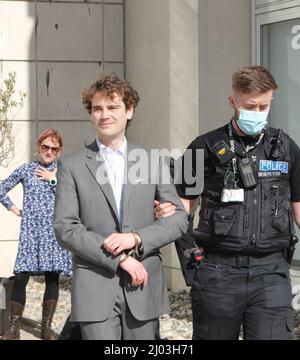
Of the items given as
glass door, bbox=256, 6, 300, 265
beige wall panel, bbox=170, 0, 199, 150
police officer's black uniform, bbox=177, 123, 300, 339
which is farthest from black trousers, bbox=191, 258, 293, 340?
beige wall panel, bbox=170, 0, 199, 150

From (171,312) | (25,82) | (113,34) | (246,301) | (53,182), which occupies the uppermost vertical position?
(113,34)

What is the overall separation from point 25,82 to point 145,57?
5.74 ft

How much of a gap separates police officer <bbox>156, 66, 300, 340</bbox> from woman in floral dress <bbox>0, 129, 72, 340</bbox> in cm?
325

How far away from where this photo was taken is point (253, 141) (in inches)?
175

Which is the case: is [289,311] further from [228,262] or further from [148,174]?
[148,174]

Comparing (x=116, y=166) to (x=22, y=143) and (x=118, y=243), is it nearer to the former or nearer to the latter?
(x=118, y=243)

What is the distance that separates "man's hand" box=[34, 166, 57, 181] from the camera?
7.57m

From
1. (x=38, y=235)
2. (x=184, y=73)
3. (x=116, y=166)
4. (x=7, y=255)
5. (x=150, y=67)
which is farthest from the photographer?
(x=7, y=255)

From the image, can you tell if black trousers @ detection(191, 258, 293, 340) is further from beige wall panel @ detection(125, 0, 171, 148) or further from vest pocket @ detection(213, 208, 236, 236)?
beige wall panel @ detection(125, 0, 171, 148)

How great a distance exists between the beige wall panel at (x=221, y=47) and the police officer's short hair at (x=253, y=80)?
14.9ft

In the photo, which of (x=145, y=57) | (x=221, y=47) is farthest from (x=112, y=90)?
(x=145, y=57)

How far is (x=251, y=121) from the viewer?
430 cm

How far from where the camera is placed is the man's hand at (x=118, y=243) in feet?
13.1

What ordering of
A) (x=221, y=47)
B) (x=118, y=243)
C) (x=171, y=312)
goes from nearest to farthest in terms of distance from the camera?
(x=118, y=243) → (x=171, y=312) → (x=221, y=47)
